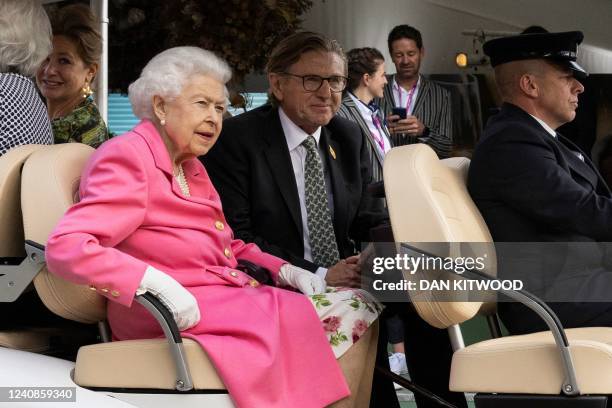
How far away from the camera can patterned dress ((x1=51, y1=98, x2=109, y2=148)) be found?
4223mm

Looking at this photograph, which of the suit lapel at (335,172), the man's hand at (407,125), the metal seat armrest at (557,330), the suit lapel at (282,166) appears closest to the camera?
the metal seat armrest at (557,330)

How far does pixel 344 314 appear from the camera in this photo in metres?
3.33

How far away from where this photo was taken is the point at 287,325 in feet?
10.6

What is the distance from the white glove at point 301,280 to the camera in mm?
3564

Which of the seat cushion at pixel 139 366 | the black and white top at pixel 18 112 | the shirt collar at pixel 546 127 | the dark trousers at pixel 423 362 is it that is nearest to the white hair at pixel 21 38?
the black and white top at pixel 18 112

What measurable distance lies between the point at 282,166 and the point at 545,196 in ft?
2.99

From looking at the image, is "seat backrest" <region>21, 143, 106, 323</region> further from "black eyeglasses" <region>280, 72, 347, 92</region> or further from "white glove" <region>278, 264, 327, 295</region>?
"black eyeglasses" <region>280, 72, 347, 92</region>

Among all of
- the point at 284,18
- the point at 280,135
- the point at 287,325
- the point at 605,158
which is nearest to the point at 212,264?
the point at 287,325

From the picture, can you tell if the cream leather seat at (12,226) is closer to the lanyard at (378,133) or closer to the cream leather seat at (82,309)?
the cream leather seat at (82,309)

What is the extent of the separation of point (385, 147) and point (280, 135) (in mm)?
1566

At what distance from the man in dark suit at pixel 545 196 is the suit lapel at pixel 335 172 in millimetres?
506

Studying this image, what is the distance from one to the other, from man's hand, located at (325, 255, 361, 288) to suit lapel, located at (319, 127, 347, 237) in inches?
14.2

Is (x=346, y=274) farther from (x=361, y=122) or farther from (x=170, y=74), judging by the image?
(x=361, y=122)

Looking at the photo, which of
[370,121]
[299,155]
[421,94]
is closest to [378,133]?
[370,121]
